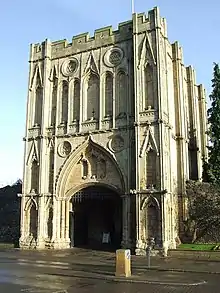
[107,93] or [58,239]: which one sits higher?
[107,93]

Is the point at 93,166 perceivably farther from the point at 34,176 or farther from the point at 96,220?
the point at 96,220

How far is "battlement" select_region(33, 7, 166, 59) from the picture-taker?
29219 mm

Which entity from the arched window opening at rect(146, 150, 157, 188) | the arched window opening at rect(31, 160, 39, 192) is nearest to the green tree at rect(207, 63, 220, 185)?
the arched window opening at rect(146, 150, 157, 188)

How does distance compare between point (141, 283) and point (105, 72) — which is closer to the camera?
point (141, 283)

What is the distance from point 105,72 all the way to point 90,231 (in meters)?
15.3

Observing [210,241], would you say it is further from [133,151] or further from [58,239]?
[58,239]

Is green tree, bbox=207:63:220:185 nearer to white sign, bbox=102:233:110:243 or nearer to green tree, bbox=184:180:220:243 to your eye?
green tree, bbox=184:180:220:243

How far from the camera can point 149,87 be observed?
28.5 metres

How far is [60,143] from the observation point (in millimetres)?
31234

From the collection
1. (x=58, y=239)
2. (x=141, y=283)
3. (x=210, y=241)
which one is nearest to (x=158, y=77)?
(x=210, y=241)

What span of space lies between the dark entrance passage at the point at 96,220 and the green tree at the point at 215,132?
8.30 metres

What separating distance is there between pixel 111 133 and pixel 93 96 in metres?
4.24

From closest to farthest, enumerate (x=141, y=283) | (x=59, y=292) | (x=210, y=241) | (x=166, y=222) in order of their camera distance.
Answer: (x=59, y=292) < (x=141, y=283) < (x=166, y=222) < (x=210, y=241)

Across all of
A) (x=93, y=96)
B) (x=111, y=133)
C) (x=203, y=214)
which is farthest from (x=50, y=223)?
(x=203, y=214)
